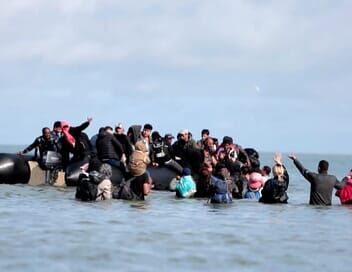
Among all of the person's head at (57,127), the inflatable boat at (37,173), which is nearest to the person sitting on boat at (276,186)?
the inflatable boat at (37,173)

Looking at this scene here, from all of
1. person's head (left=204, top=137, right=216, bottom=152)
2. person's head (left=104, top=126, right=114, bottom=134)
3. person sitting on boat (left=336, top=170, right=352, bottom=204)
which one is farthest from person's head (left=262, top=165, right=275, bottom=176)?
person's head (left=104, top=126, right=114, bottom=134)

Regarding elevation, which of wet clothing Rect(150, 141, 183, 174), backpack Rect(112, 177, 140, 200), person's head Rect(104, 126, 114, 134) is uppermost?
person's head Rect(104, 126, 114, 134)

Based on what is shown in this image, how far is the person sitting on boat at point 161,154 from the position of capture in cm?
2342

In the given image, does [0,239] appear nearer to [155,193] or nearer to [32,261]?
[32,261]

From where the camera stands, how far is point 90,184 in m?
18.2

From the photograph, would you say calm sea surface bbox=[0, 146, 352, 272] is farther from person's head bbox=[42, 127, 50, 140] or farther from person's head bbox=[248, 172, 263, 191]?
person's head bbox=[42, 127, 50, 140]

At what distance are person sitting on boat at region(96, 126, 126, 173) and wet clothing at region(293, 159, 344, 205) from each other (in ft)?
16.3

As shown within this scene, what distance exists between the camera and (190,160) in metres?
23.4

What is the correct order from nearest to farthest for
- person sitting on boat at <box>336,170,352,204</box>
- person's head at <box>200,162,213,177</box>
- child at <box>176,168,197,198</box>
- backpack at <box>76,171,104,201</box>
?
backpack at <box>76,171,104,201</box> → person sitting on boat at <box>336,170,352,204</box> → person's head at <box>200,162,213,177</box> → child at <box>176,168,197,198</box>

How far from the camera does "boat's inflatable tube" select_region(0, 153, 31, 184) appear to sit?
2383 cm

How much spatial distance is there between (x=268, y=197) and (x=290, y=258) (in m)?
7.32

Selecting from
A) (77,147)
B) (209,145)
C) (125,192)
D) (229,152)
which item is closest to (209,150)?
(209,145)

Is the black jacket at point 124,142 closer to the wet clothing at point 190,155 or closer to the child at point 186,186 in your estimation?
the wet clothing at point 190,155

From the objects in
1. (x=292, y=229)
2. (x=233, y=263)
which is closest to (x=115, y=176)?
(x=292, y=229)
